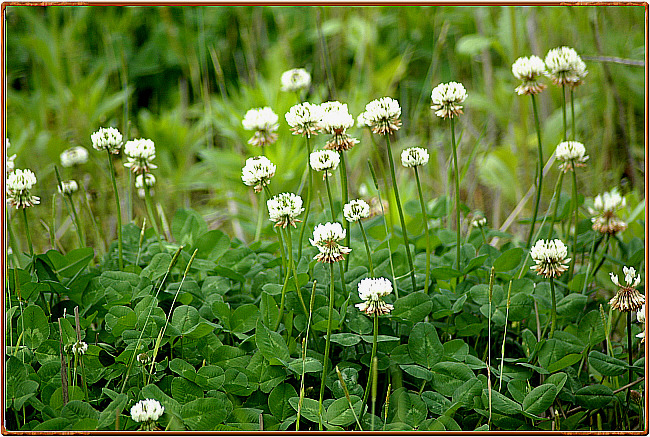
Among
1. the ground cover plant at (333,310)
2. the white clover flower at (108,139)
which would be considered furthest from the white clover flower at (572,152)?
the white clover flower at (108,139)

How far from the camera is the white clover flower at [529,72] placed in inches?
42.8

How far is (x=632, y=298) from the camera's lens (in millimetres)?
949

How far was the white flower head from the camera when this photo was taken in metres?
0.98

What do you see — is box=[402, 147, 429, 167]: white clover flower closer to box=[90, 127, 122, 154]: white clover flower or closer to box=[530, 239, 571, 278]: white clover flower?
box=[530, 239, 571, 278]: white clover flower

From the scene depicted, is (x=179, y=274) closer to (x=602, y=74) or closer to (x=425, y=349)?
(x=425, y=349)

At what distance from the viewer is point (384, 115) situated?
0.98 meters

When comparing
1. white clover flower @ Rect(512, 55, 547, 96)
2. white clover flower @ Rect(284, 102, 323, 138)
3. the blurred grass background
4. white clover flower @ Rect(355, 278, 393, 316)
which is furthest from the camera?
the blurred grass background

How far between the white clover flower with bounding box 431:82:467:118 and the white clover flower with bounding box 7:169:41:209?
0.67 metres

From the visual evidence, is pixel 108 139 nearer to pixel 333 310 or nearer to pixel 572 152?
pixel 333 310

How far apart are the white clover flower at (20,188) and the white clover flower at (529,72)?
2.76 ft

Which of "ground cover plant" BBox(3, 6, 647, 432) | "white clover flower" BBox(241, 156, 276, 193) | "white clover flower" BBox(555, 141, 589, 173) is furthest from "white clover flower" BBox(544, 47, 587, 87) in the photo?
"white clover flower" BBox(241, 156, 276, 193)

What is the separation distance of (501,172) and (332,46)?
1.05m

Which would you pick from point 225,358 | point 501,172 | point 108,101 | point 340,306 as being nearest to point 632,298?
point 340,306

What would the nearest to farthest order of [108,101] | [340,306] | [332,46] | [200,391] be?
[200,391] < [340,306] < [108,101] < [332,46]
